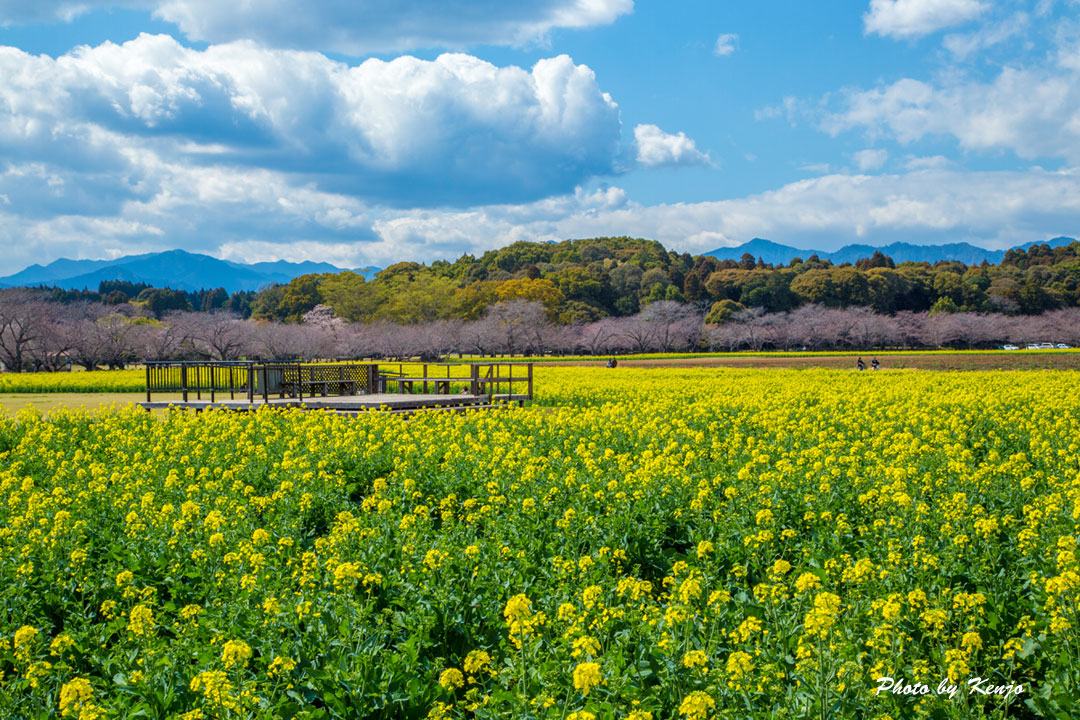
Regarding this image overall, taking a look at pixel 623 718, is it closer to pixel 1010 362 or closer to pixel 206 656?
pixel 206 656

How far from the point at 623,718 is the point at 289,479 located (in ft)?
19.6

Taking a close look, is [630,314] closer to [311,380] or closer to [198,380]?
[311,380]

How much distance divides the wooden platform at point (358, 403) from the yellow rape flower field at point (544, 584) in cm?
757

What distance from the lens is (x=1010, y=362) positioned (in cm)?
3944

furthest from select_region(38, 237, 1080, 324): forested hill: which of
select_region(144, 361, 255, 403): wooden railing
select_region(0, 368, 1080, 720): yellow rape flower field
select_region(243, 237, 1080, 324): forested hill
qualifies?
select_region(0, 368, 1080, 720): yellow rape flower field

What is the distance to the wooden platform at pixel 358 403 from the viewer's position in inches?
693

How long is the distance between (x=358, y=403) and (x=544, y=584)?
47.0 feet

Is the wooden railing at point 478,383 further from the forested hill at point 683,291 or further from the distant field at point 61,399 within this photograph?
the forested hill at point 683,291

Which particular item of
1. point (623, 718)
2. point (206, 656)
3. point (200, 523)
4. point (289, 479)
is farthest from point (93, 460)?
point (623, 718)

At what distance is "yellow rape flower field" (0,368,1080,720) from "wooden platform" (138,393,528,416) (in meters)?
7.57

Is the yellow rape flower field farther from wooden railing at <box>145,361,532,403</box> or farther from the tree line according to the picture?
the tree line

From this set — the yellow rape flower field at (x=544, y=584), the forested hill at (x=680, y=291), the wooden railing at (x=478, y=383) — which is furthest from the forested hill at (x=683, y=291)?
the yellow rape flower field at (x=544, y=584)

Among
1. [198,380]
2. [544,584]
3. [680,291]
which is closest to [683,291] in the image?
[680,291]

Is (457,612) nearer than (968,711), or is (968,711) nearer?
(968,711)
